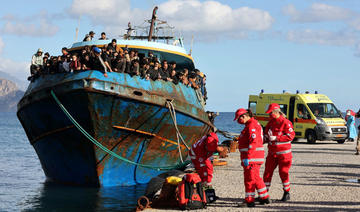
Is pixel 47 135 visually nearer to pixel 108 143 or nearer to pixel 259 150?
pixel 108 143

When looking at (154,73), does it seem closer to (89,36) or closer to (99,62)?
(99,62)

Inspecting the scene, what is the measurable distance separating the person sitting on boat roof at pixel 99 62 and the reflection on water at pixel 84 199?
2899 mm

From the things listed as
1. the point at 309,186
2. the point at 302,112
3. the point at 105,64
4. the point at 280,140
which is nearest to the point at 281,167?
the point at 280,140

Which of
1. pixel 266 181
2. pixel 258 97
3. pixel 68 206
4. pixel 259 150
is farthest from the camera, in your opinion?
pixel 258 97

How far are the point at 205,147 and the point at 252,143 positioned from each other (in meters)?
1.02

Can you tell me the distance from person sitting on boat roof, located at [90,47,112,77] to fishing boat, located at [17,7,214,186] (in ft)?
0.50

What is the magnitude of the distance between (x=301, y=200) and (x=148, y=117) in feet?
17.4

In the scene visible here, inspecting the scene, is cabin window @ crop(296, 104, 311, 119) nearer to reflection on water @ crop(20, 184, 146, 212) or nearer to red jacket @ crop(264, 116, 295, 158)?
reflection on water @ crop(20, 184, 146, 212)

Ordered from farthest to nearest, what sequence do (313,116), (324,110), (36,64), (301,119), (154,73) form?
(324,110) → (301,119) → (313,116) → (36,64) → (154,73)

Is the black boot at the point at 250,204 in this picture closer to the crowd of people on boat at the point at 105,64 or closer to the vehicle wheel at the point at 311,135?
the crowd of people on boat at the point at 105,64

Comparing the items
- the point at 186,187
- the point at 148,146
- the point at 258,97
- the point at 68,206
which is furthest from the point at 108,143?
the point at 258,97

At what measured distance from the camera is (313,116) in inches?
979

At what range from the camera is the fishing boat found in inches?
507

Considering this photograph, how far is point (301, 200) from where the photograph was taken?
927 centimetres
